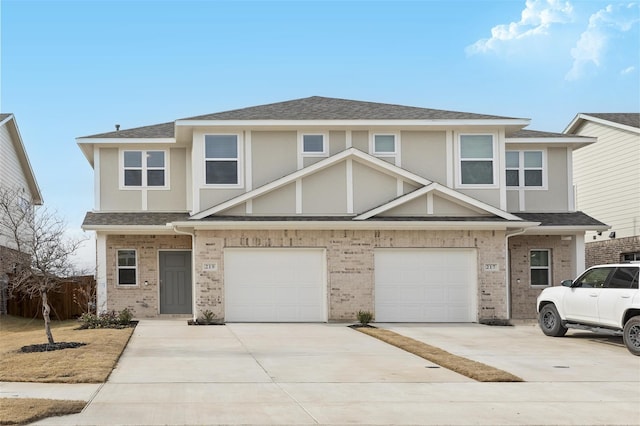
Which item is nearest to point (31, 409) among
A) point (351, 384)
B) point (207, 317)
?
point (351, 384)

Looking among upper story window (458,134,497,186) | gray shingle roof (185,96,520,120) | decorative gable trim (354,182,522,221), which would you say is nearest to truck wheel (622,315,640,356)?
decorative gable trim (354,182,522,221)

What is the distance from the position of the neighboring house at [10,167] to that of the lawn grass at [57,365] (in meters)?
11.1

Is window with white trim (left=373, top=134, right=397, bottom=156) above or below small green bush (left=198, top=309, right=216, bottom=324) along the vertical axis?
above

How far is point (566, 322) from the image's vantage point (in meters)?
Result: 18.5

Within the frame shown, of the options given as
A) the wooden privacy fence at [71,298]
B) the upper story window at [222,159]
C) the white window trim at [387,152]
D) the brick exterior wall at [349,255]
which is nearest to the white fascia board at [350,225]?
the brick exterior wall at [349,255]

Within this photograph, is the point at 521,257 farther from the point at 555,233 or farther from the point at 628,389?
the point at 628,389

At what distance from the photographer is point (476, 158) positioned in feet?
80.1

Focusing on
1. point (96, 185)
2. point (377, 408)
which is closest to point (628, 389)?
point (377, 408)

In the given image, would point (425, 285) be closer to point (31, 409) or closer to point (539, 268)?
point (539, 268)

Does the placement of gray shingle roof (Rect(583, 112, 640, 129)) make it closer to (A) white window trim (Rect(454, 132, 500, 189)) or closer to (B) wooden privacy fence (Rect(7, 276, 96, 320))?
(A) white window trim (Rect(454, 132, 500, 189))

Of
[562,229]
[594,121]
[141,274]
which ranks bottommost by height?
[141,274]

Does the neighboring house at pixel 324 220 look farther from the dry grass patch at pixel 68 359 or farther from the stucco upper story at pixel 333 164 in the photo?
the dry grass patch at pixel 68 359

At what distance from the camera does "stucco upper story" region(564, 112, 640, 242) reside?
96.0 feet

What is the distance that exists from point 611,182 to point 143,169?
59.3ft
